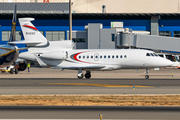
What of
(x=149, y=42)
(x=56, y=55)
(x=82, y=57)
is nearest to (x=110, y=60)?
(x=82, y=57)

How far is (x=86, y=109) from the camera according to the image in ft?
60.8

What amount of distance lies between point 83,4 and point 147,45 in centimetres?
4248

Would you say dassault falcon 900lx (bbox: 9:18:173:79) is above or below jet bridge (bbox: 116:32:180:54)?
below

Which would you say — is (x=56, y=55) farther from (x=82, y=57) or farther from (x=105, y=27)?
(x=105, y=27)

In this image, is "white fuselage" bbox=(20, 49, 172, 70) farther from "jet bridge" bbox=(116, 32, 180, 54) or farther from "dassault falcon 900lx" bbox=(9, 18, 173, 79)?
"jet bridge" bbox=(116, 32, 180, 54)

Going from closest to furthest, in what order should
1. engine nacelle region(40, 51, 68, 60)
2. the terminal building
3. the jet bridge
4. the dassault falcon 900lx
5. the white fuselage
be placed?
the white fuselage < the dassault falcon 900lx < engine nacelle region(40, 51, 68, 60) < the jet bridge < the terminal building

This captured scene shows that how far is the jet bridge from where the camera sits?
7944cm

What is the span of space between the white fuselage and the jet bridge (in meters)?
39.0

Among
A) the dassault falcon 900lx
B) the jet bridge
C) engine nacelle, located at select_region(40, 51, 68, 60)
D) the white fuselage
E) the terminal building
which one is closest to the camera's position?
the white fuselage

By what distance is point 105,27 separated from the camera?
91.5 m

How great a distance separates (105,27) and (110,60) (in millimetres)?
50706

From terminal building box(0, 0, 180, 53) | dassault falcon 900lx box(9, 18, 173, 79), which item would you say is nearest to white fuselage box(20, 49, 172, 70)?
dassault falcon 900lx box(9, 18, 173, 79)

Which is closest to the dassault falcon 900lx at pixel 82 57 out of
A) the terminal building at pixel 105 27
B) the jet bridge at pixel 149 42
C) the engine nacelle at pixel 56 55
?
the engine nacelle at pixel 56 55

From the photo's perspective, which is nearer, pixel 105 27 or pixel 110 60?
pixel 110 60
